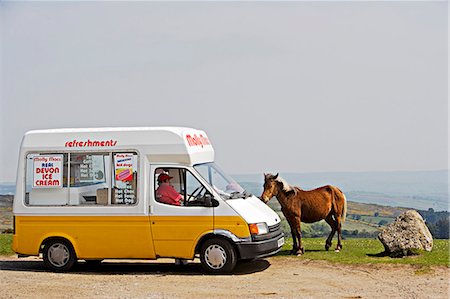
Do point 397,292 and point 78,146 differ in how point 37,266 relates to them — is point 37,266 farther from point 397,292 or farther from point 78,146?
point 397,292

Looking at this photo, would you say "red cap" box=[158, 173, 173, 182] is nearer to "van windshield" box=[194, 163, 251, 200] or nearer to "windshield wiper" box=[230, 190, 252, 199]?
"van windshield" box=[194, 163, 251, 200]

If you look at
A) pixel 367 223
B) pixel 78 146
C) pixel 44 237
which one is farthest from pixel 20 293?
pixel 367 223

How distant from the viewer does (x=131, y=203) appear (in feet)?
45.3

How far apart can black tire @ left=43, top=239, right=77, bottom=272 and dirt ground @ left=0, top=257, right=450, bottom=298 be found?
25cm

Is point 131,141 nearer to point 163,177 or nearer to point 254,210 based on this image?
point 163,177

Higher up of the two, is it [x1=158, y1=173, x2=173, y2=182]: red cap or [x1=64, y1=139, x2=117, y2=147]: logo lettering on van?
[x1=64, y1=139, x2=117, y2=147]: logo lettering on van

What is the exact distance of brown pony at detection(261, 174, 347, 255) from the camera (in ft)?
51.3

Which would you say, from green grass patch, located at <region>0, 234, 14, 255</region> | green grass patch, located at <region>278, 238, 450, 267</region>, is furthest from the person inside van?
green grass patch, located at <region>0, 234, 14, 255</region>

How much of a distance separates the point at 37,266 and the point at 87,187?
90.3 inches

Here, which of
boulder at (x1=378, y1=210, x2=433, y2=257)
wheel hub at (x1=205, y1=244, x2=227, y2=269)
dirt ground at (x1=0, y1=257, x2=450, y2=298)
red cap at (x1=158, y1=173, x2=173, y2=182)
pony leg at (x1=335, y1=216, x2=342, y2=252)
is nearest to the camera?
dirt ground at (x1=0, y1=257, x2=450, y2=298)

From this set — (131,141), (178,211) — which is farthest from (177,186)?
(131,141)

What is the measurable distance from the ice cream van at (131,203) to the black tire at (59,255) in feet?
0.06

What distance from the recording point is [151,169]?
13.7m

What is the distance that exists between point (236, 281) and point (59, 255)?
3.75 metres
